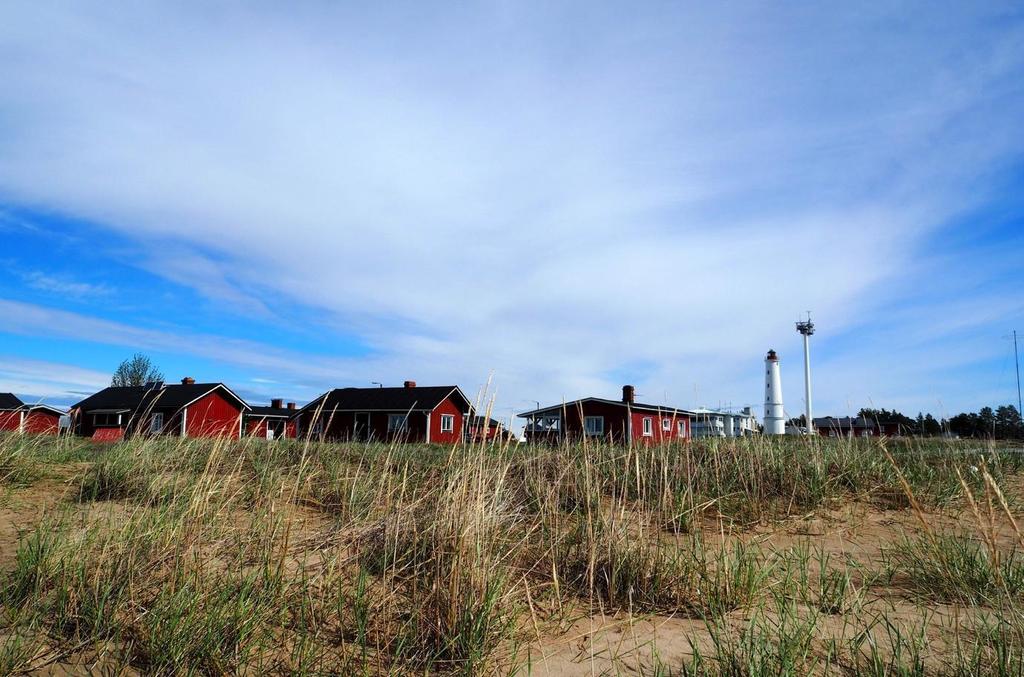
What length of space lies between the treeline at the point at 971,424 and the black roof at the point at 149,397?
3743cm

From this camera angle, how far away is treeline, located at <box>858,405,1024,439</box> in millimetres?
10828

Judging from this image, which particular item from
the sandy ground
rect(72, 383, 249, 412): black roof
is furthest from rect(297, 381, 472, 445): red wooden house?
the sandy ground

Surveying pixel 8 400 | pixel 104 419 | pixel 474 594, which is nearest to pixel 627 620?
pixel 474 594

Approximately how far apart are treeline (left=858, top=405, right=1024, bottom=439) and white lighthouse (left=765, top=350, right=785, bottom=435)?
10262 mm

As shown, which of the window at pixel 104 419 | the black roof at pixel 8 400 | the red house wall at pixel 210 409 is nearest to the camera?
the red house wall at pixel 210 409

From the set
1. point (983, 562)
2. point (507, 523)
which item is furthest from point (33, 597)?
point (983, 562)

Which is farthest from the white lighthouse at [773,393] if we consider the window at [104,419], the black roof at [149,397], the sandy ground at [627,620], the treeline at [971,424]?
the sandy ground at [627,620]

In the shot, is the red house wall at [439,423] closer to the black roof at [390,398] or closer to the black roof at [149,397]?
the black roof at [390,398]

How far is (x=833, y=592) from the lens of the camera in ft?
12.8

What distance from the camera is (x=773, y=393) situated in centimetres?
6316

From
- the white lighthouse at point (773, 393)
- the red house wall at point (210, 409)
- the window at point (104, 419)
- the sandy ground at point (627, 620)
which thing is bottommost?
the sandy ground at point (627, 620)

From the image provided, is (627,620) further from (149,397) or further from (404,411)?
(149,397)

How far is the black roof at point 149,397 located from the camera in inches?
1554

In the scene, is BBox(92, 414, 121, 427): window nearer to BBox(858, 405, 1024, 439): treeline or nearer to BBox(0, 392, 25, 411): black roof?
BBox(0, 392, 25, 411): black roof
